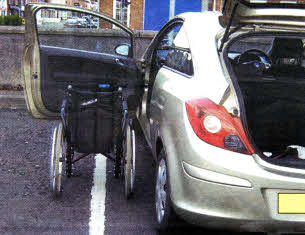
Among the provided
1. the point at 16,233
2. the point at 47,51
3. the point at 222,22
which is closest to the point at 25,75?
the point at 47,51

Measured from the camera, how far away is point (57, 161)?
4.50 meters

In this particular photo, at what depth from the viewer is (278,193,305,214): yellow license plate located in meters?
3.23

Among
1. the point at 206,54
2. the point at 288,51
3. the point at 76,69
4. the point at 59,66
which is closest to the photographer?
the point at 206,54

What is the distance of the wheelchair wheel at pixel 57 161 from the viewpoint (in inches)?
177

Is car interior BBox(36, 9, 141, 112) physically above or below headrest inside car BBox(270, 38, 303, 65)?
below

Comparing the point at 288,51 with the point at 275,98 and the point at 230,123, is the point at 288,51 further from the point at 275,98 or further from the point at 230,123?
the point at 230,123

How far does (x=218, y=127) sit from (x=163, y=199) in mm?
818

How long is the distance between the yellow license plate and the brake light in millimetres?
327

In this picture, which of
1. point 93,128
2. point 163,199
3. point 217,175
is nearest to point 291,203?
point 217,175

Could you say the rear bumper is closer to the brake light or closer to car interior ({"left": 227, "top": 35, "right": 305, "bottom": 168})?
the brake light

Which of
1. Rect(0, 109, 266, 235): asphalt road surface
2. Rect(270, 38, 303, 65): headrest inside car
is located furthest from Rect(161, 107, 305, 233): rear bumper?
Rect(270, 38, 303, 65): headrest inside car

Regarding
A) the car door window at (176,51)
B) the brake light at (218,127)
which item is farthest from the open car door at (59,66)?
the brake light at (218,127)

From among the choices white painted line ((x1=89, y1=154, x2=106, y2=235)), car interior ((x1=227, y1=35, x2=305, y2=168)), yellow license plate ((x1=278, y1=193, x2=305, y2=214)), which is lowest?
white painted line ((x1=89, y1=154, x2=106, y2=235))

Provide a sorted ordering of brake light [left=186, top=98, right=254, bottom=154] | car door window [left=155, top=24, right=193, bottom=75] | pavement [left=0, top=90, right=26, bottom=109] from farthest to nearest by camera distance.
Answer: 1. pavement [left=0, top=90, right=26, bottom=109]
2. car door window [left=155, top=24, right=193, bottom=75]
3. brake light [left=186, top=98, right=254, bottom=154]
